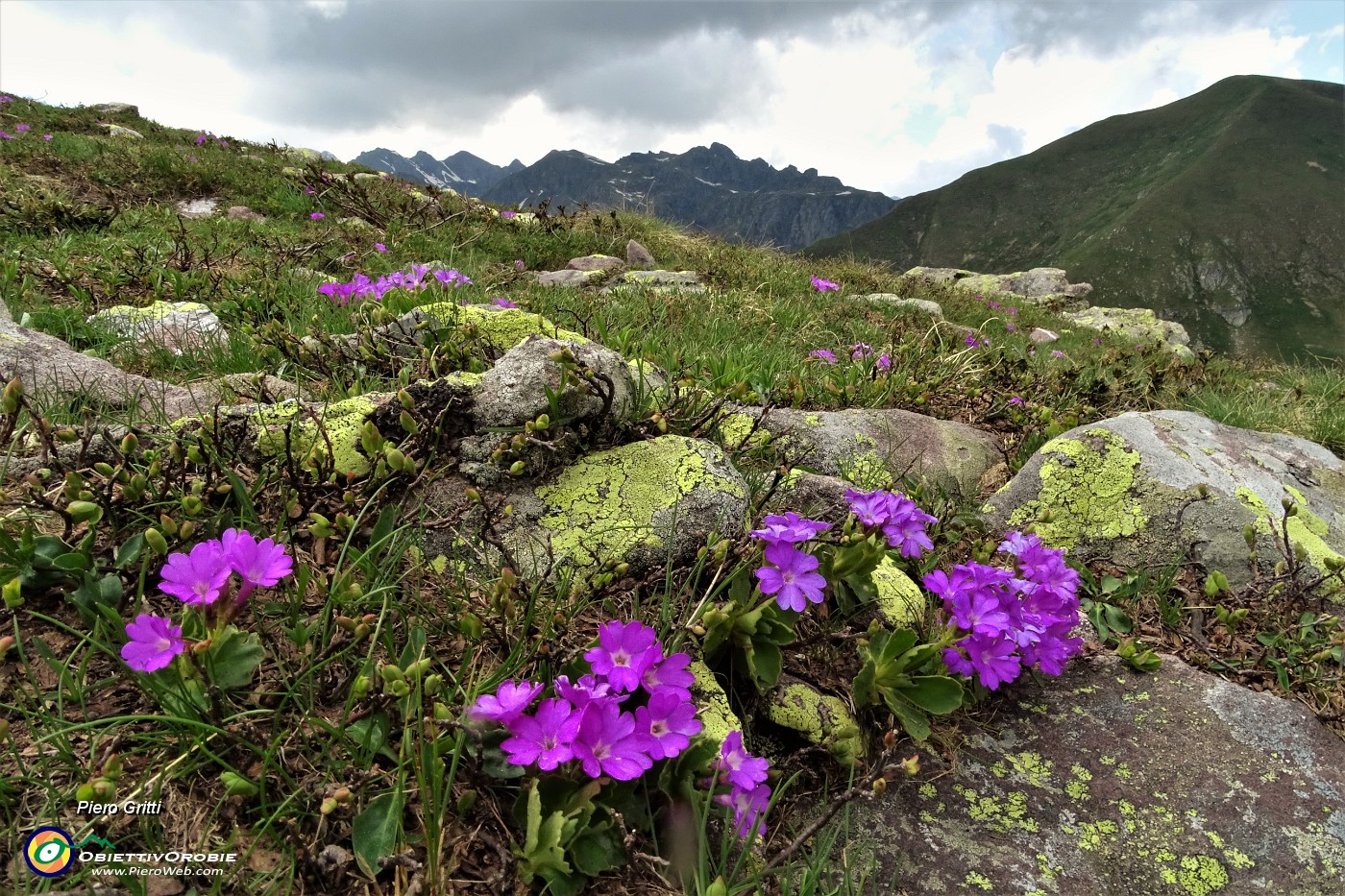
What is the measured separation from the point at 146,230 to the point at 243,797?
7293 mm

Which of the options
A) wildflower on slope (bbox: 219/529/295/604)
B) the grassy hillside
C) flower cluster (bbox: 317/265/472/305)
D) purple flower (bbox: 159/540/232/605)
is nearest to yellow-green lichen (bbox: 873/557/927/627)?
the grassy hillside

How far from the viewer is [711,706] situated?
5.59 feet

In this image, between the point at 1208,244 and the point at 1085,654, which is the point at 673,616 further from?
the point at 1208,244

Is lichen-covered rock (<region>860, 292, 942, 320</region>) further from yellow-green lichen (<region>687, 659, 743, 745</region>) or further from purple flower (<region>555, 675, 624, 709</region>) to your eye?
purple flower (<region>555, 675, 624, 709</region>)

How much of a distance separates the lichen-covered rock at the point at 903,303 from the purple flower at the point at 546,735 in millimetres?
8279

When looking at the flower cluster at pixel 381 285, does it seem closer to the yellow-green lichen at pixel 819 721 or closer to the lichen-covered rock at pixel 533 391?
the lichen-covered rock at pixel 533 391

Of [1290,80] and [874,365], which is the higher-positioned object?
[1290,80]

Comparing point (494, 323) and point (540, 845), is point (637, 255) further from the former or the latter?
point (540, 845)

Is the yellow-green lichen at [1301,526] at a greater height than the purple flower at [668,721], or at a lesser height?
lesser

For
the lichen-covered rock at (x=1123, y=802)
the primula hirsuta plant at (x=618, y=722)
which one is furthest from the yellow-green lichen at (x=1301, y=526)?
the primula hirsuta plant at (x=618, y=722)

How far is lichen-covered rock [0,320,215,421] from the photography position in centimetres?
259

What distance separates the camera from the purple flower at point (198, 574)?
138 centimetres

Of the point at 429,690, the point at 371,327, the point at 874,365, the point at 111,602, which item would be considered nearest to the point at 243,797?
the point at 429,690

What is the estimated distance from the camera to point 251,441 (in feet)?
7.41
